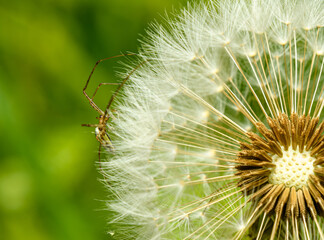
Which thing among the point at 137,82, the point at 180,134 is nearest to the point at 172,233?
the point at 180,134

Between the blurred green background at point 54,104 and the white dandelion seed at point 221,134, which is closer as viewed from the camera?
the white dandelion seed at point 221,134

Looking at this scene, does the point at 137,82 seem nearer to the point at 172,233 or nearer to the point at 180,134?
the point at 180,134

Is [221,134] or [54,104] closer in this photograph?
[221,134]

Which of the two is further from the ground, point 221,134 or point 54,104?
point 54,104
